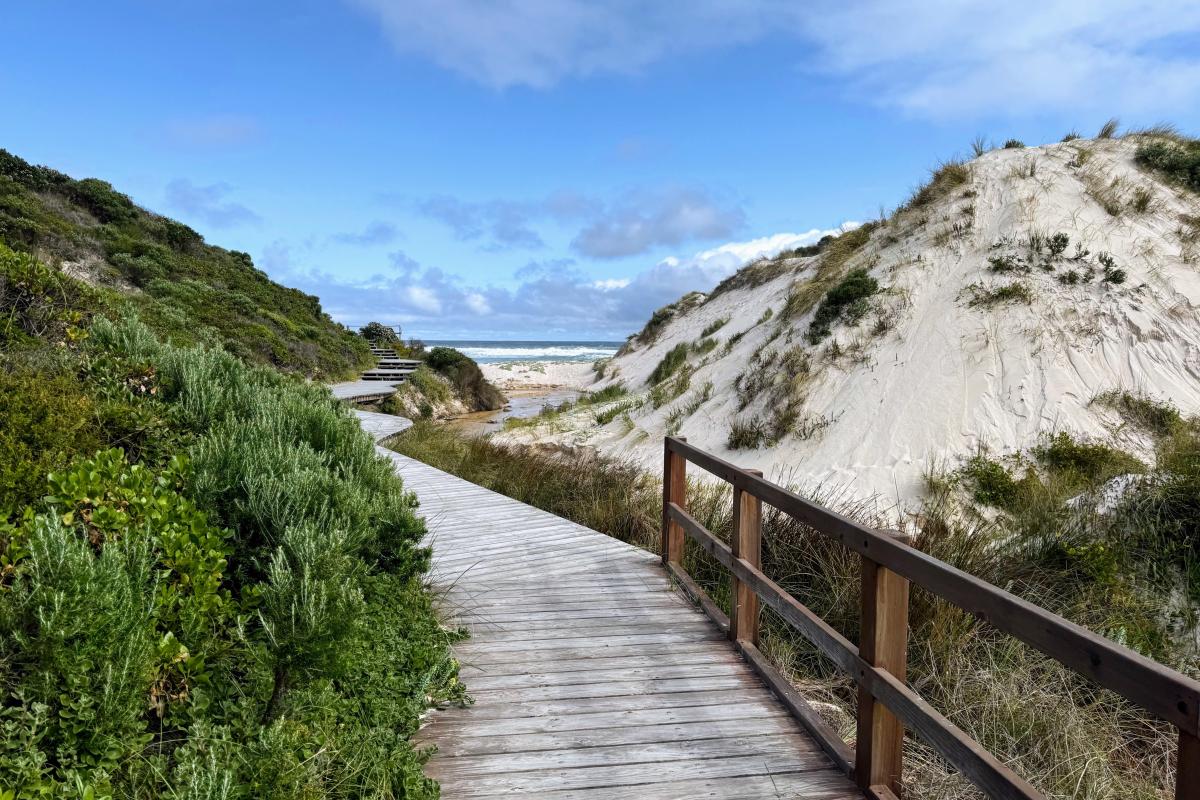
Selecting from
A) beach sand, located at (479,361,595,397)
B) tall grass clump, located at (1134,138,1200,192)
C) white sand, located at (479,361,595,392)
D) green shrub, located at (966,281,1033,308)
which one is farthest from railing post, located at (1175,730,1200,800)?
white sand, located at (479,361,595,392)

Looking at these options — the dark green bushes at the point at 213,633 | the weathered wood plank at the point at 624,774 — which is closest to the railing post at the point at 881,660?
the weathered wood plank at the point at 624,774

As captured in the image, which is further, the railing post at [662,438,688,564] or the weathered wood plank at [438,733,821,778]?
the railing post at [662,438,688,564]

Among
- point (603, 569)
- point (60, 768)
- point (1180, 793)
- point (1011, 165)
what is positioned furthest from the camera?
point (1011, 165)

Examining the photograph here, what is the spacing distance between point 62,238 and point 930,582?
26.9 metres

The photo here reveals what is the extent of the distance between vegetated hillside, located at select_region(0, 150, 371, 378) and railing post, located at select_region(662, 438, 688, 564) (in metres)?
11.3

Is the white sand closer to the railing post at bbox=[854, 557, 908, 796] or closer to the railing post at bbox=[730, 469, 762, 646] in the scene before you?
the railing post at bbox=[730, 469, 762, 646]

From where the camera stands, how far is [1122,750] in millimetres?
3723

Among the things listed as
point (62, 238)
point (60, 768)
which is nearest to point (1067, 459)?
point (60, 768)

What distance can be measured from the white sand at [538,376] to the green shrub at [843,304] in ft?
86.0

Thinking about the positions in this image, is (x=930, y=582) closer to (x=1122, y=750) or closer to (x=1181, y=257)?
(x=1122, y=750)

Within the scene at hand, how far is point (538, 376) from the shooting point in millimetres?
46625

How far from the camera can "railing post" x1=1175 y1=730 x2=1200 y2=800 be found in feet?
4.83

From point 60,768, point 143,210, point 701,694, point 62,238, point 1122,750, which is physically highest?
point 143,210

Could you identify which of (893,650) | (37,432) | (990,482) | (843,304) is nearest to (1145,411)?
(990,482)
